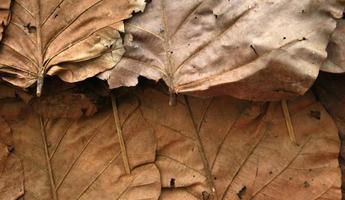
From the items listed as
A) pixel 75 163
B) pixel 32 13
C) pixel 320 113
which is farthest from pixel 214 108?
pixel 32 13

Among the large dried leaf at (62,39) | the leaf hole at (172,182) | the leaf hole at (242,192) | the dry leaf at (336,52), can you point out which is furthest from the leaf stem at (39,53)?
the dry leaf at (336,52)

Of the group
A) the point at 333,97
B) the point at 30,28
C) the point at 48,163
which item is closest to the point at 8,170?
the point at 48,163

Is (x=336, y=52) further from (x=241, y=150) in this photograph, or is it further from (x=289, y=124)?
(x=241, y=150)

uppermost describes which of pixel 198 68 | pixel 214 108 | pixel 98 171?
pixel 198 68

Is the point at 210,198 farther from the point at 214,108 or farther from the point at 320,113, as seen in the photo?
the point at 320,113

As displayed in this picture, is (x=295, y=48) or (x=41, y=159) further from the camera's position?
(x=41, y=159)
